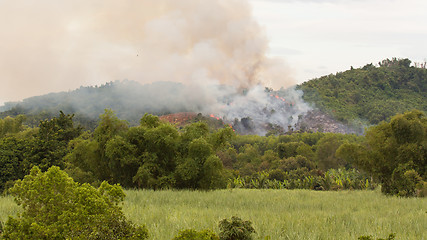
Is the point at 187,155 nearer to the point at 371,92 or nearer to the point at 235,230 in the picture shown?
the point at 235,230

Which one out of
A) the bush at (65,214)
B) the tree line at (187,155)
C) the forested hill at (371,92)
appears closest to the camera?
the bush at (65,214)

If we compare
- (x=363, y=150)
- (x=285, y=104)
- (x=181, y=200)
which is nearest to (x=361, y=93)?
(x=285, y=104)

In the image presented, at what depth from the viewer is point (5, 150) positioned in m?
31.6

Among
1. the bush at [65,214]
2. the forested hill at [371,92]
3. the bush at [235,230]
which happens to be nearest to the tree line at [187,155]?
the bush at [235,230]

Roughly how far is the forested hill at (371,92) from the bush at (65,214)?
13152 centimetres

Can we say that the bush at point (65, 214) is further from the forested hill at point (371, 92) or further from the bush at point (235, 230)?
the forested hill at point (371, 92)

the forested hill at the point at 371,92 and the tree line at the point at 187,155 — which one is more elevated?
the forested hill at the point at 371,92

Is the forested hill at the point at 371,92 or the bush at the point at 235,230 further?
the forested hill at the point at 371,92

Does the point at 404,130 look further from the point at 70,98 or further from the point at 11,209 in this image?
the point at 70,98

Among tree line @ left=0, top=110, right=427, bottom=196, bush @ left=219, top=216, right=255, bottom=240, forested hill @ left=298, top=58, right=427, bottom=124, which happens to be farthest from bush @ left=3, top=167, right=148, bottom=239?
forested hill @ left=298, top=58, right=427, bottom=124

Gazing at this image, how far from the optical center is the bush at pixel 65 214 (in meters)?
6.30

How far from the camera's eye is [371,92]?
146m

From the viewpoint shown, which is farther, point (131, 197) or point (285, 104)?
point (285, 104)

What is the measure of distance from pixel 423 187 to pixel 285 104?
138551 millimetres
